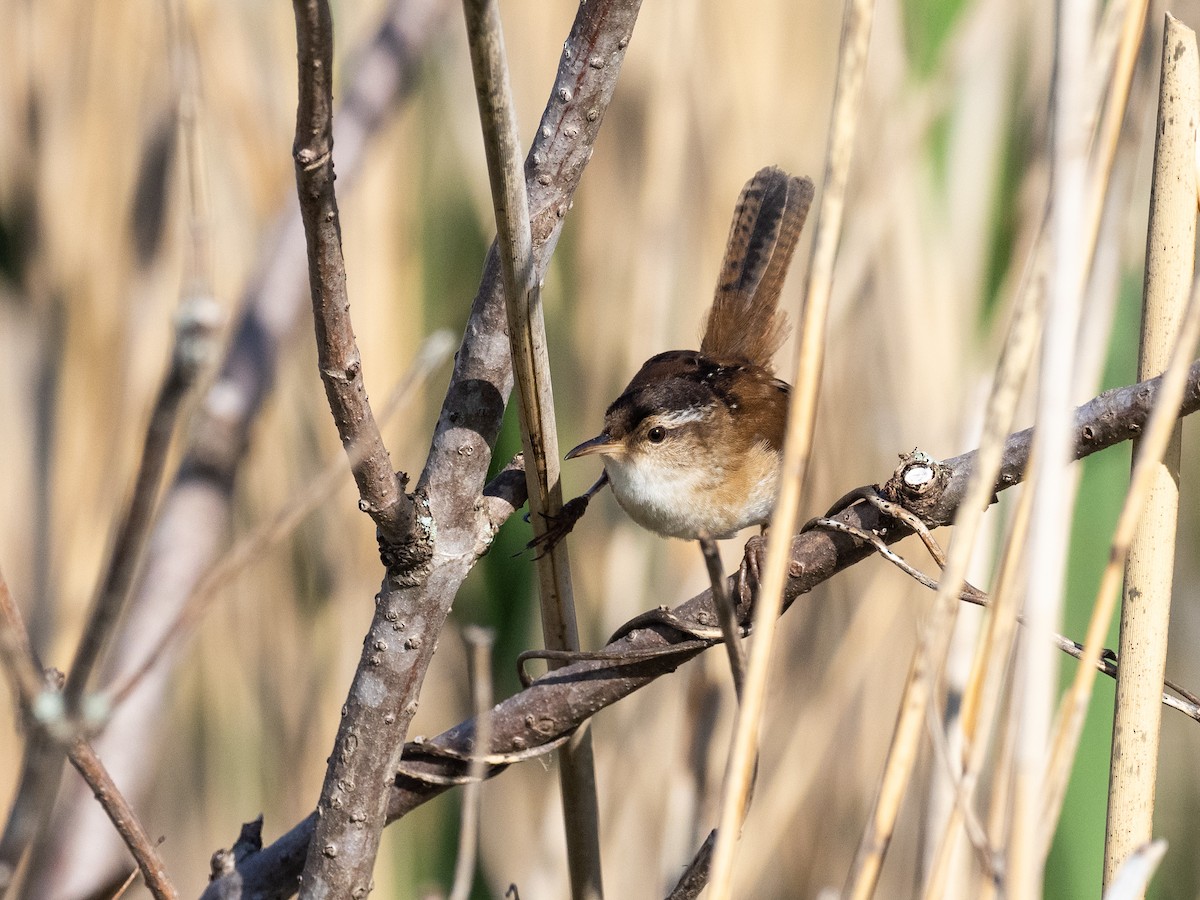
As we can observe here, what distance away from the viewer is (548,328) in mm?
1778

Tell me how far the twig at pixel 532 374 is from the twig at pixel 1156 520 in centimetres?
49

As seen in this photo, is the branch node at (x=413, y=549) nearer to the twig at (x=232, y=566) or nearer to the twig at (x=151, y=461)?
the twig at (x=232, y=566)

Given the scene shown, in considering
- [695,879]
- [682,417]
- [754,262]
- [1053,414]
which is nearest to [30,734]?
[1053,414]

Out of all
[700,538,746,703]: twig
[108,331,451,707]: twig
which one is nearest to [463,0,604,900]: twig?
[108,331,451,707]: twig

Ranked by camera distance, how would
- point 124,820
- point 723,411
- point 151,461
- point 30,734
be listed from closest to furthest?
point 151,461, point 30,734, point 124,820, point 723,411

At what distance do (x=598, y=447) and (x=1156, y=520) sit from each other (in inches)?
31.9

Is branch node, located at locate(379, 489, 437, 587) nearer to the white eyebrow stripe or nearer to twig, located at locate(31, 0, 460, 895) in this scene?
twig, located at locate(31, 0, 460, 895)

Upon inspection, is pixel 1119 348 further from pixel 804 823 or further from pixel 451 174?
pixel 451 174

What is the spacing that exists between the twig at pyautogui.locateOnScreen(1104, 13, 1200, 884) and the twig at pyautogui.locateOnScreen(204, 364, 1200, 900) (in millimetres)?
143

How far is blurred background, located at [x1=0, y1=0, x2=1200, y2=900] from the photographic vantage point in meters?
1.70

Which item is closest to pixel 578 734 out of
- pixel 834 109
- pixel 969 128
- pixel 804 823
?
pixel 834 109

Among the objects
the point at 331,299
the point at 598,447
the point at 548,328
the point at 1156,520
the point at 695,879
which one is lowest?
the point at 695,879

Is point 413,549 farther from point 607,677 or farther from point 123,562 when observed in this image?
point 123,562

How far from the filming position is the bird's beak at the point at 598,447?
1.57 m
